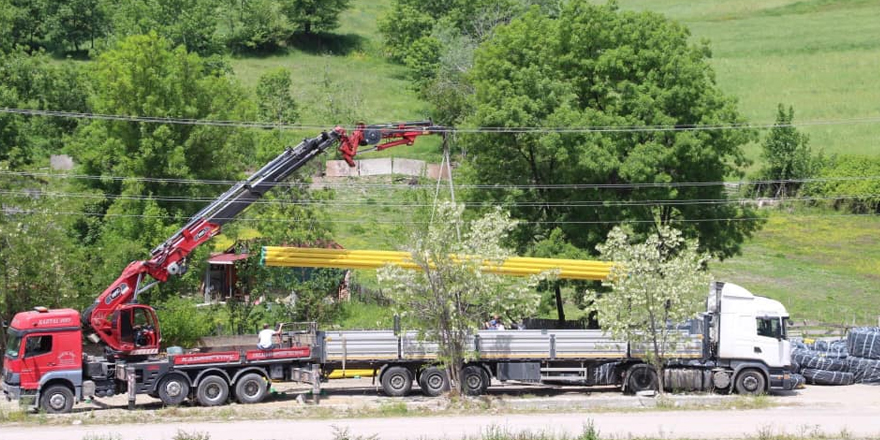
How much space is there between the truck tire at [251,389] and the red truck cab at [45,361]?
489 centimetres

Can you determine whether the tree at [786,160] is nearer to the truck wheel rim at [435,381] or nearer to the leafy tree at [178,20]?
the truck wheel rim at [435,381]

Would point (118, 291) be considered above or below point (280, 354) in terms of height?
above

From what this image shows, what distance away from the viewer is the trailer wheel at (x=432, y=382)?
34344 millimetres

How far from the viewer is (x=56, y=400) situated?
1242 inches

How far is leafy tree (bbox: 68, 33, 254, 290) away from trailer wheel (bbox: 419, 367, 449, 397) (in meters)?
19.5

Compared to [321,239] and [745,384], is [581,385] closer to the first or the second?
[745,384]

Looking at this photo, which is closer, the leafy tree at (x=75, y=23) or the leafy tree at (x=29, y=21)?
the leafy tree at (x=29, y=21)

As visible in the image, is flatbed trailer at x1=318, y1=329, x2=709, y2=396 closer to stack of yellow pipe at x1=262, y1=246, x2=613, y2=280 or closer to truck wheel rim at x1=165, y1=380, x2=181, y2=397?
stack of yellow pipe at x1=262, y1=246, x2=613, y2=280

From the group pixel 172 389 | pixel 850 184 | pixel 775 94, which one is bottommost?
pixel 172 389

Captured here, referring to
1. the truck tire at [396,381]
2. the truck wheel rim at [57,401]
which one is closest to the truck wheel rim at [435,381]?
the truck tire at [396,381]

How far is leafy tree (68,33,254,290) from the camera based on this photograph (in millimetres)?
49875

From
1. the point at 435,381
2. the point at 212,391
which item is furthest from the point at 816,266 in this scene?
the point at 212,391

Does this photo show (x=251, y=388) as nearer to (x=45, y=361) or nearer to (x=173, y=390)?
(x=173, y=390)

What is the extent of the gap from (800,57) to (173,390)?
3764 inches
